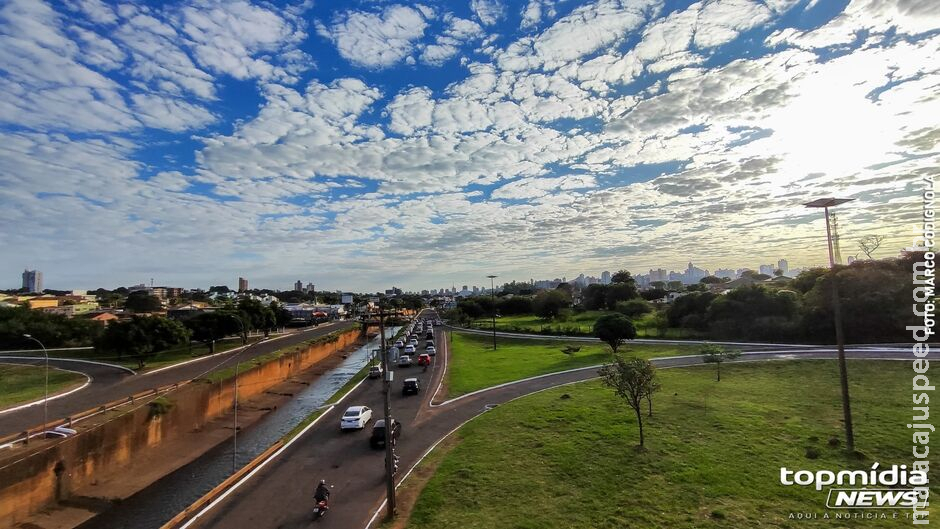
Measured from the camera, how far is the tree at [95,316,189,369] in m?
44.7

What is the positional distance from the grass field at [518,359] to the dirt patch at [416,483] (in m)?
11.8

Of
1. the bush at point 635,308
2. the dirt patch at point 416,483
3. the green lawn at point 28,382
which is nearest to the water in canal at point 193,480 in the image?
the dirt patch at point 416,483

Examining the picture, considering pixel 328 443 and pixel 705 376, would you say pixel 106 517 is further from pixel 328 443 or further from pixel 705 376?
pixel 705 376

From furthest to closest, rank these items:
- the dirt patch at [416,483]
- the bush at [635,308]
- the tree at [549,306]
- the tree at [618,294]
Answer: the tree at [618,294], the tree at [549,306], the bush at [635,308], the dirt patch at [416,483]

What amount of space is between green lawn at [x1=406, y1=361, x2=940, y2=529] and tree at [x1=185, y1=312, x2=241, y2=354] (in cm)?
4944

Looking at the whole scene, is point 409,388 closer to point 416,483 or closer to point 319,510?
point 416,483

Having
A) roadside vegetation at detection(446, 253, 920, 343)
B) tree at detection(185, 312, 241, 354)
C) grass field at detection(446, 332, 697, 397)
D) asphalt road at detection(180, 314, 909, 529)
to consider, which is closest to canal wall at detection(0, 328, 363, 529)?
asphalt road at detection(180, 314, 909, 529)

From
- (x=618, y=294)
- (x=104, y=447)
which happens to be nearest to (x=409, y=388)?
(x=104, y=447)

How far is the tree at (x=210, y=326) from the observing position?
6116cm

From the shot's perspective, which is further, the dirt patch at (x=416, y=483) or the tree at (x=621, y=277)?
the tree at (x=621, y=277)

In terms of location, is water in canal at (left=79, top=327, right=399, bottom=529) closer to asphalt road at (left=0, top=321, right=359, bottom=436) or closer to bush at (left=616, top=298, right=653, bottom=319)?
asphalt road at (left=0, top=321, right=359, bottom=436)

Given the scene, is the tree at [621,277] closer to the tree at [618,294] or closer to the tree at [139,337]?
the tree at [618,294]

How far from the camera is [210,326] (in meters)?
60.9

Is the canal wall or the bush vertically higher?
the bush
